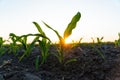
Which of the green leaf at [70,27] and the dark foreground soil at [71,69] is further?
the green leaf at [70,27]

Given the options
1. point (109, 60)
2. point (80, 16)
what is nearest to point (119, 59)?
point (109, 60)

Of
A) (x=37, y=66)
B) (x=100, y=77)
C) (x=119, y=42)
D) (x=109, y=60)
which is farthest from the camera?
(x=119, y=42)

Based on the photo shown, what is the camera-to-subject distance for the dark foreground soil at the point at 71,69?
11.9 ft

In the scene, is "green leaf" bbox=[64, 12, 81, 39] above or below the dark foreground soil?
above

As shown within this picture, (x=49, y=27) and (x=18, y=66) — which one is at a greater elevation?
(x=49, y=27)

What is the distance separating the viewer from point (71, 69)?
3951mm

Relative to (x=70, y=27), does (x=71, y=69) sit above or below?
below

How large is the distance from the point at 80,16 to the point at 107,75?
0.79m

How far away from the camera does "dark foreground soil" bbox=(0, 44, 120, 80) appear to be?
11.9 feet

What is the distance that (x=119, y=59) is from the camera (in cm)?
419

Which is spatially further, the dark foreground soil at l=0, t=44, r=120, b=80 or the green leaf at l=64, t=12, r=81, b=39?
the green leaf at l=64, t=12, r=81, b=39

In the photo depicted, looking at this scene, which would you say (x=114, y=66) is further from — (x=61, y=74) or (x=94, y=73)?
(x=61, y=74)

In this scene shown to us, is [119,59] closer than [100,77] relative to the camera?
No

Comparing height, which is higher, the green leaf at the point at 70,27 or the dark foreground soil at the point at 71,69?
the green leaf at the point at 70,27
